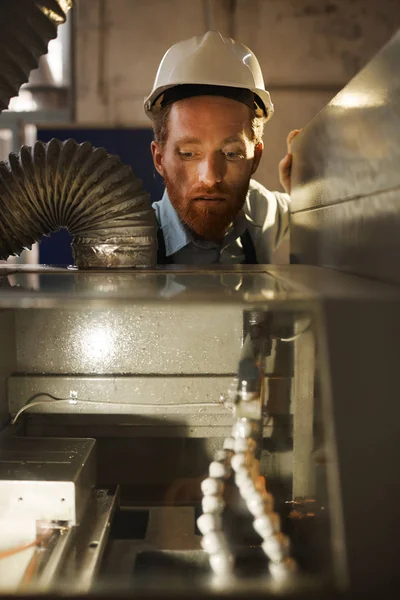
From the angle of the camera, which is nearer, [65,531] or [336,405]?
[336,405]

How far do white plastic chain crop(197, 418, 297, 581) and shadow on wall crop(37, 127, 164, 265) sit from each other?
2006 millimetres

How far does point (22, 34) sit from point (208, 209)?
625mm

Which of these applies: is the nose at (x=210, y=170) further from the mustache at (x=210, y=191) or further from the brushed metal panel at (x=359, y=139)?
the brushed metal panel at (x=359, y=139)

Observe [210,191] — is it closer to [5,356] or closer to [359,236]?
[359,236]

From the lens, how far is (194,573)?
0.56m

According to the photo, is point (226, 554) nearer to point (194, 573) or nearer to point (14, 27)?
point (194, 573)

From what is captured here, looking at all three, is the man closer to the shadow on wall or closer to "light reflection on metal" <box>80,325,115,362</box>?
"light reflection on metal" <box>80,325,115,362</box>

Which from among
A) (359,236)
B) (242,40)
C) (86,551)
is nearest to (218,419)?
(86,551)

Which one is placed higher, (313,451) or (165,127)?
(165,127)

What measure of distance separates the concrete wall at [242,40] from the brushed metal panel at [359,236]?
1804mm

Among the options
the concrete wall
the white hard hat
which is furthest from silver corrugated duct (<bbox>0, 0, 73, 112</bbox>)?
the concrete wall

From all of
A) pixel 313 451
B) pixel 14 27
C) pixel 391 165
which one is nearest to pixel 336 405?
pixel 313 451

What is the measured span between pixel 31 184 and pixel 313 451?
82cm

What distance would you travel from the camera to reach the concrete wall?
9.49 feet
